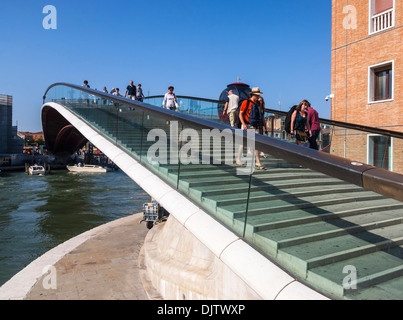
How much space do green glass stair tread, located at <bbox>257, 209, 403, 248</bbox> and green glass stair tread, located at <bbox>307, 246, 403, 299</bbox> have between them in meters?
0.35

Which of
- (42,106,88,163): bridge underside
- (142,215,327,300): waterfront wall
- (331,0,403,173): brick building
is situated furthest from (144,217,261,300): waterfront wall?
(42,106,88,163): bridge underside

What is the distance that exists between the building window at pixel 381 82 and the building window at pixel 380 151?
6473 millimetres

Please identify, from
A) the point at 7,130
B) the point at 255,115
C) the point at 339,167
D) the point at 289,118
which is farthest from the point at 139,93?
the point at 7,130

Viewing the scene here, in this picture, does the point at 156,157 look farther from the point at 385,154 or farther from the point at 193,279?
the point at 385,154

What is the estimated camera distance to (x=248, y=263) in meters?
3.22

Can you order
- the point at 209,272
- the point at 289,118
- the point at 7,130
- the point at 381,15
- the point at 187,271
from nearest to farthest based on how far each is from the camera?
the point at 209,272 → the point at 187,271 → the point at 289,118 → the point at 381,15 → the point at 7,130

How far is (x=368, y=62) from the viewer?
38.4ft

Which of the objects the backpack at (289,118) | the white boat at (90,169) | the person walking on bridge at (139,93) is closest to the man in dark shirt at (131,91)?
the person walking on bridge at (139,93)

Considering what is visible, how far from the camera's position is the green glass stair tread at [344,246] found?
9.62 feet

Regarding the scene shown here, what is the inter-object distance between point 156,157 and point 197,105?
8.58 m

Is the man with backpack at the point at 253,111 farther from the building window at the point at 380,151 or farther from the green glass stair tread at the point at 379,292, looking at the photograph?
the green glass stair tread at the point at 379,292

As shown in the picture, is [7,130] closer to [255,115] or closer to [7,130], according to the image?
[7,130]

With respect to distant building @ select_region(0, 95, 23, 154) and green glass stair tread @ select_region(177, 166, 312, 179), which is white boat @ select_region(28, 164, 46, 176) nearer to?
distant building @ select_region(0, 95, 23, 154)

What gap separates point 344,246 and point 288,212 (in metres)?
0.60
